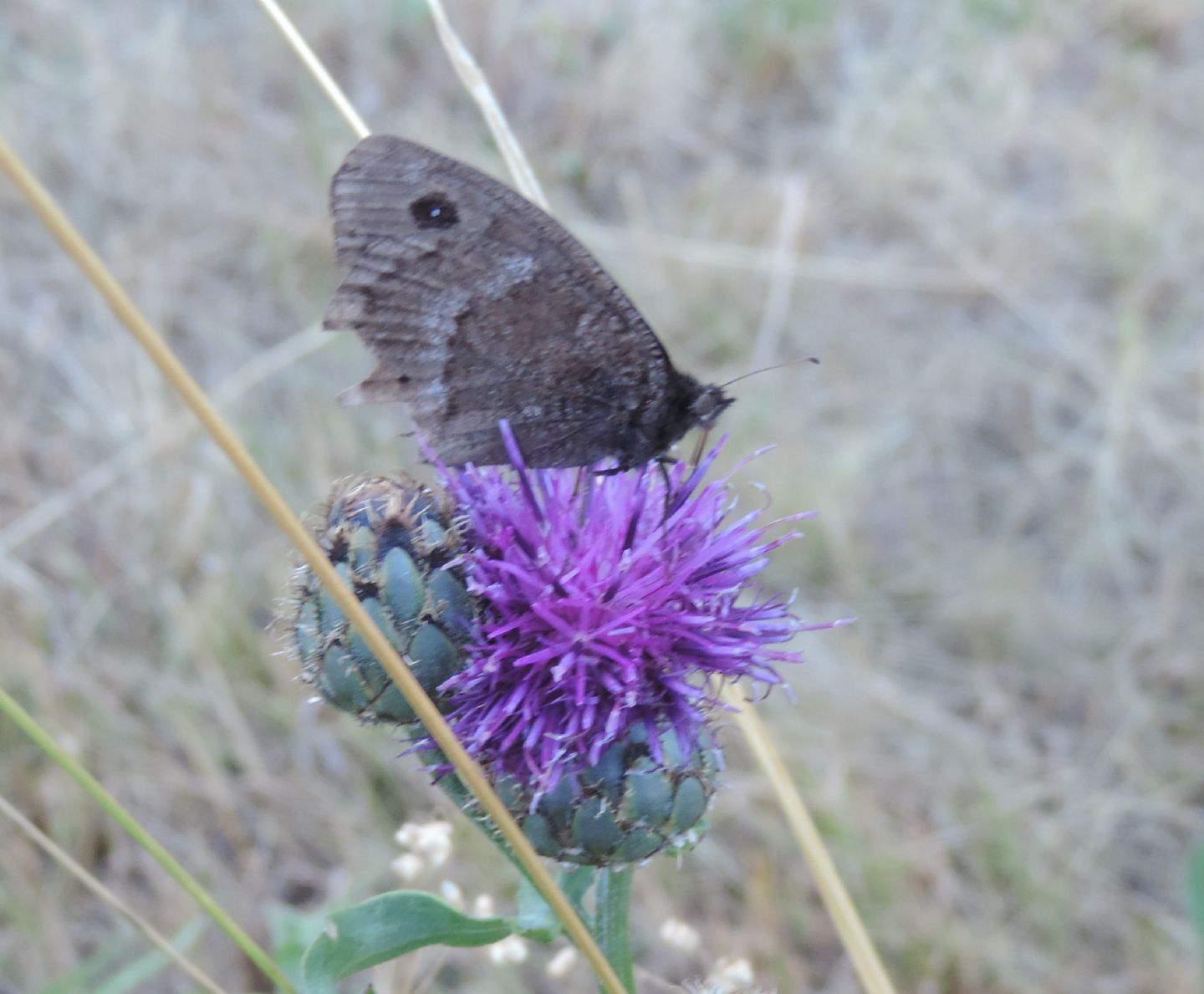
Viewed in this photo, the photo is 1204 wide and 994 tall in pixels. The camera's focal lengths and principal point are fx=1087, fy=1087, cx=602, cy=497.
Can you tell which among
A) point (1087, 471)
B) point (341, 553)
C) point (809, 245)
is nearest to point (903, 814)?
point (1087, 471)

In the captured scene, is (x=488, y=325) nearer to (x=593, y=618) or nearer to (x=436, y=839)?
(x=593, y=618)

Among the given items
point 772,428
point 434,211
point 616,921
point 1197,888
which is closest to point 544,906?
point 616,921

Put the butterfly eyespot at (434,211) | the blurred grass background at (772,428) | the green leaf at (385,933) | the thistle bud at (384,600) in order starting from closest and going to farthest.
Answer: the green leaf at (385,933) < the thistle bud at (384,600) < the butterfly eyespot at (434,211) < the blurred grass background at (772,428)

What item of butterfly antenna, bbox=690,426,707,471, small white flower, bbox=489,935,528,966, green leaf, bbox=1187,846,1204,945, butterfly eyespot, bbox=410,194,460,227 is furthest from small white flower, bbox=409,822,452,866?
green leaf, bbox=1187,846,1204,945

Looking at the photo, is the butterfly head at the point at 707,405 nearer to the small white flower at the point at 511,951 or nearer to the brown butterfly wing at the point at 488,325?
the brown butterfly wing at the point at 488,325

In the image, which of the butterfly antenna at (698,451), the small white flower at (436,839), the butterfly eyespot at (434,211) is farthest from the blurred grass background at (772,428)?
the butterfly eyespot at (434,211)

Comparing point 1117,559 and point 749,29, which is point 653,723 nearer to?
point 1117,559

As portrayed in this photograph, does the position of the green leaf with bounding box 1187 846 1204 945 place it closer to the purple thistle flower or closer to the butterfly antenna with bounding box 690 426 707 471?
the purple thistle flower
